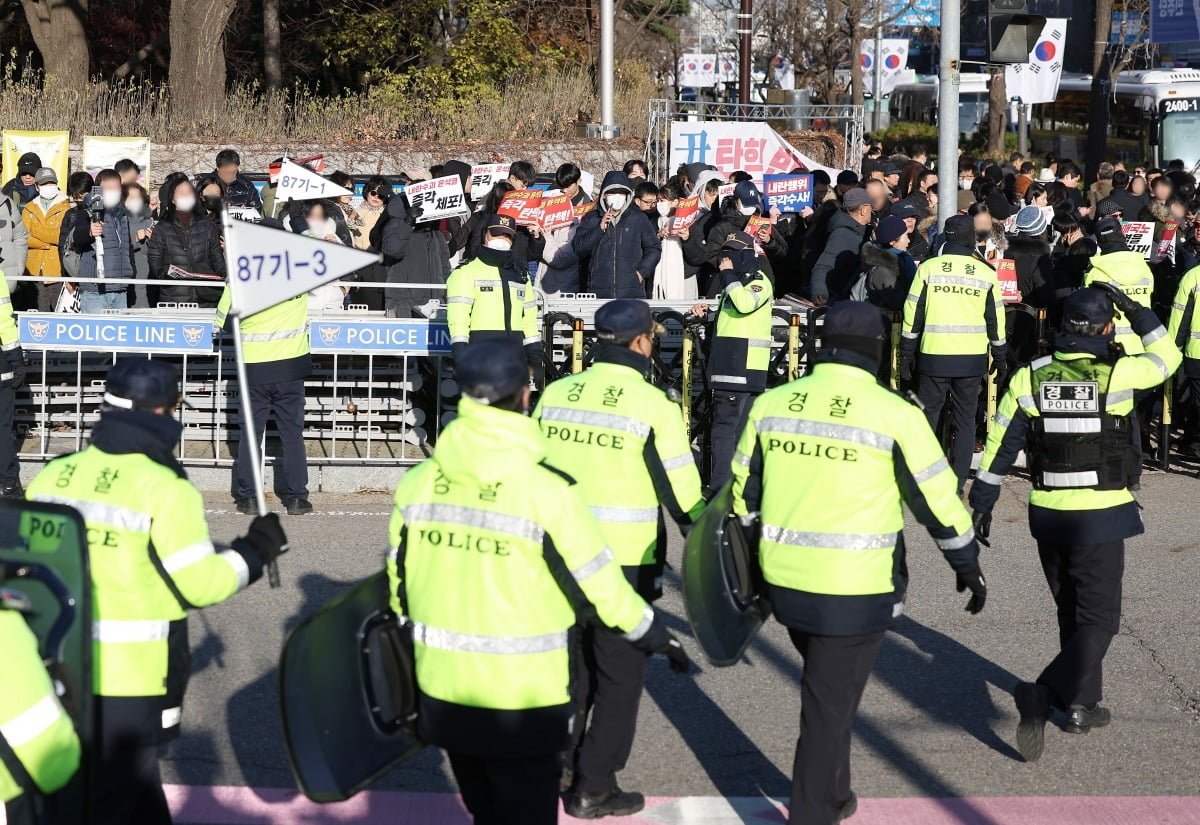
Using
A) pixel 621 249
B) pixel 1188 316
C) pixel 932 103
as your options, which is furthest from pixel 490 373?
pixel 932 103

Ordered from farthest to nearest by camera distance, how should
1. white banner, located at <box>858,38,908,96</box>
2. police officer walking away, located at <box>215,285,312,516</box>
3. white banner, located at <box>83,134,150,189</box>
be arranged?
1. white banner, located at <box>858,38,908,96</box>
2. white banner, located at <box>83,134,150,189</box>
3. police officer walking away, located at <box>215,285,312,516</box>

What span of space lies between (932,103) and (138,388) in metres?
56.2

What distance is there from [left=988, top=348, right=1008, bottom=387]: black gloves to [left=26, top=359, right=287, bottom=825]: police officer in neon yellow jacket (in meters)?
7.01

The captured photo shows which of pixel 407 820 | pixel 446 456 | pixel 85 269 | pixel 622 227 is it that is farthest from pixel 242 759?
pixel 85 269

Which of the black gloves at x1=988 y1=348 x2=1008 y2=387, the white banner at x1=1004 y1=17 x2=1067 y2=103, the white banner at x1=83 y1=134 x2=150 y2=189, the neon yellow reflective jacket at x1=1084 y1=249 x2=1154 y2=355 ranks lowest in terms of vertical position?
the black gloves at x1=988 y1=348 x2=1008 y2=387

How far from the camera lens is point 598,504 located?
5949 mm

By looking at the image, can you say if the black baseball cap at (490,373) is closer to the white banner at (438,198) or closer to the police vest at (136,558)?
the police vest at (136,558)

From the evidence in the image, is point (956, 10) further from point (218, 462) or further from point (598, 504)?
point (598, 504)

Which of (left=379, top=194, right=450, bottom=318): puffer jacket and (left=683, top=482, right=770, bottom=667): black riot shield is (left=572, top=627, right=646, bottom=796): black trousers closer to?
(left=683, top=482, right=770, bottom=667): black riot shield

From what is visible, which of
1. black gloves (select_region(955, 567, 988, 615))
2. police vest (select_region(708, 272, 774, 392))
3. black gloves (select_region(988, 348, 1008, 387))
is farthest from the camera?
black gloves (select_region(988, 348, 1008, 387))

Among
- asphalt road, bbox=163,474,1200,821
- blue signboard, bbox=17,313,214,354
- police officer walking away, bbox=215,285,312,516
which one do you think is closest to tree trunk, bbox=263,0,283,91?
blue signboard, bbox=17,313,214,354

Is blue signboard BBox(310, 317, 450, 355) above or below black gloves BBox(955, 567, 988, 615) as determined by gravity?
above

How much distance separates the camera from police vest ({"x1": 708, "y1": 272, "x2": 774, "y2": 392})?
10.3m

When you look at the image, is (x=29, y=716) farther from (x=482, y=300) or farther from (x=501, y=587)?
(x=482, y=300)
